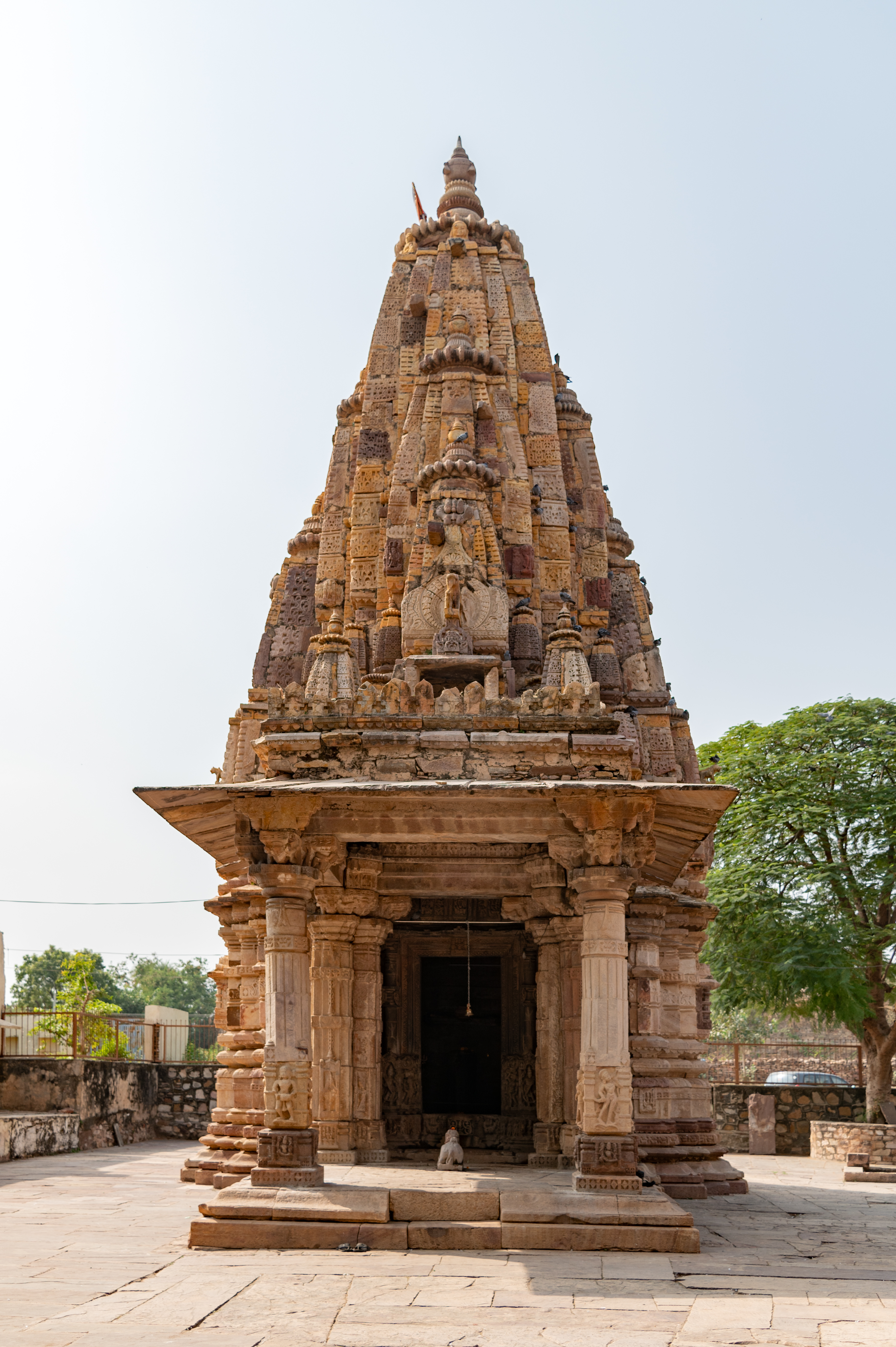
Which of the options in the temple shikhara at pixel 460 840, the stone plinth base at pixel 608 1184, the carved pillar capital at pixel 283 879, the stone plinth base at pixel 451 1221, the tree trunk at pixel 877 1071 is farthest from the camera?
the tree trunk at pixel 877 1071

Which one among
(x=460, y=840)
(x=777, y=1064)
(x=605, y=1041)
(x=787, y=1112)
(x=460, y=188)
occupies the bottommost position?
(x=777, y=1064)

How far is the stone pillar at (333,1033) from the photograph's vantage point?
536 inches

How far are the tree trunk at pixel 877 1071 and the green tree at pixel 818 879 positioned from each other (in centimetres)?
2

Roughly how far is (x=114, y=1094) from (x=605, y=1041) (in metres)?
15.4

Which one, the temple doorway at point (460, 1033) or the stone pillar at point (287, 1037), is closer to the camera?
the stone pillar at point (287, 1037)

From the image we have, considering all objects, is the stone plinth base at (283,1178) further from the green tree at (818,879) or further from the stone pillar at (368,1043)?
the green tree at (818,879)

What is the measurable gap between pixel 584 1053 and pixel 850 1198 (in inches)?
266

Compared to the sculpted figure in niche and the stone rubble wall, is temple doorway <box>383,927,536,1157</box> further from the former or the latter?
the stone rubble wall

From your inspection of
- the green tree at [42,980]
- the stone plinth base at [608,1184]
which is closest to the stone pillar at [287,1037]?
the stone plinth base at [608,1184]

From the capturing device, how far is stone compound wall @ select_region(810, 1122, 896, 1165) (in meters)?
19.9

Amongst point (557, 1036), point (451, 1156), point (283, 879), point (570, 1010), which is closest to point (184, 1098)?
point (557, 1036)

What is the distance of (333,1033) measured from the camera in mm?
13820

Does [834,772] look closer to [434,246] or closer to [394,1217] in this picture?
[434,246]

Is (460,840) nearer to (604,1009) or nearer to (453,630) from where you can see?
(604,1009)
